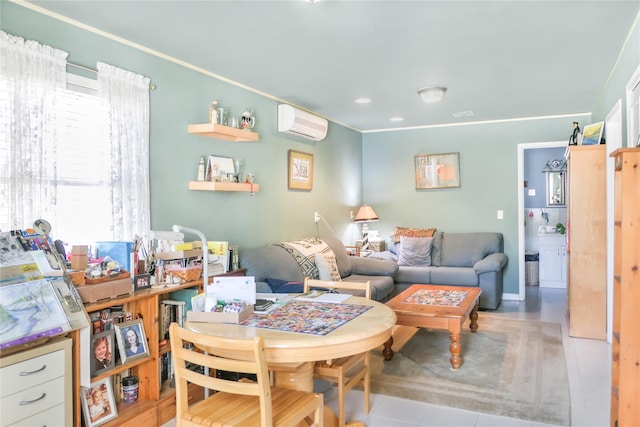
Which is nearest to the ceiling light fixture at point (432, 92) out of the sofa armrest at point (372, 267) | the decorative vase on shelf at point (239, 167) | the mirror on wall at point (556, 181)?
the decorative vase on shelf at point (239, 167)

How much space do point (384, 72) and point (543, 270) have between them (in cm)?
492

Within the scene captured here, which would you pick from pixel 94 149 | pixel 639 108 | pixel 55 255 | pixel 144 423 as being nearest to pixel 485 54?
pixel 639 108

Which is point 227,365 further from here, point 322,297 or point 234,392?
point 322,297

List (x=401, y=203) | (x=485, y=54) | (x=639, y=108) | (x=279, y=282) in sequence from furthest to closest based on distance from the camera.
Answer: (x=401, y=203) < (x=279, y=282) < (x=485, y=54) < (x=639, y=108)

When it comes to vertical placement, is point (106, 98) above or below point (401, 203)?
above

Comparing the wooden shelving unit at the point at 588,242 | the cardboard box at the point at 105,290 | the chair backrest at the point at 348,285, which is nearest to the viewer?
the cardboard box at the point at 105,290

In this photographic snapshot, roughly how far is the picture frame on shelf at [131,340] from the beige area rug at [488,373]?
1.55 metres

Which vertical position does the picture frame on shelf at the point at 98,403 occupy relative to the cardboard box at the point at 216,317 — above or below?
below

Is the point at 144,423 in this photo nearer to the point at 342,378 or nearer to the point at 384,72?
the point at 342,378

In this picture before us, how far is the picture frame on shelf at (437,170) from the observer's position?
6.27 metres

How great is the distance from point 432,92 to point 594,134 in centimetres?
160

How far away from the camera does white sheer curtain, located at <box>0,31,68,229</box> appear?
2318 millimetres

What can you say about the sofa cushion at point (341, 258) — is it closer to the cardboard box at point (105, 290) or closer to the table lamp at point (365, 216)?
the table lamp at point (365, 216)

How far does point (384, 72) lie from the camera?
3.74m
